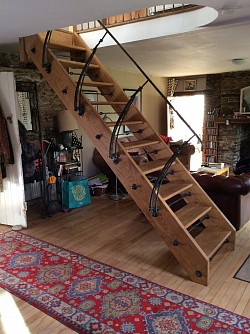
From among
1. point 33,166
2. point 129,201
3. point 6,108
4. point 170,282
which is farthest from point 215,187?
point 6,108

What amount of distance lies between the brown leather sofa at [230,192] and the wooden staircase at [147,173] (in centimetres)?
31

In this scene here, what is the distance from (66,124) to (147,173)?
241 centimetres

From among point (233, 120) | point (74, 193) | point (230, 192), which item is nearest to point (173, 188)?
point (230, 192)

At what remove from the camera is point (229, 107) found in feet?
26.1

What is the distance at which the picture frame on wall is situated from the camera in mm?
8516

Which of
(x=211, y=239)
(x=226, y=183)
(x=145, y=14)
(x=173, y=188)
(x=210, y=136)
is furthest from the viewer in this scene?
(x=210, y=136)

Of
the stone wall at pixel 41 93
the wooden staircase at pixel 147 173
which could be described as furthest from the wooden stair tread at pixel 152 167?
the stone wall at pixel 41 93

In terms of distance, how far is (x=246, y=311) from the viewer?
2.32 meters

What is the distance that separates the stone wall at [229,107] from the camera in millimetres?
7738

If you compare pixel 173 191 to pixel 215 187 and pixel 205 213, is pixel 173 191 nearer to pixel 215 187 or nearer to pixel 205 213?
pixel 205 213

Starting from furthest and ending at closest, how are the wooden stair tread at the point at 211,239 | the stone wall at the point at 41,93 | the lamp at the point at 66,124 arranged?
the lamp at the point at 66,124 < the stone wall at the point at 41,93 < the wooden stair tread at the point at 211,239

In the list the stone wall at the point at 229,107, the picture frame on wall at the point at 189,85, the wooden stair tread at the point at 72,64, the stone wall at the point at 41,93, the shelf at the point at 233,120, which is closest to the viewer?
the wooden stair tread at the point at 72,64

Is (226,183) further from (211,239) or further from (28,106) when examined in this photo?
(28,106)

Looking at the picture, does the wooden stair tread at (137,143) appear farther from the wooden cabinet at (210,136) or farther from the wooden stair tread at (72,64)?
the wooden cabinet at (210,136)
